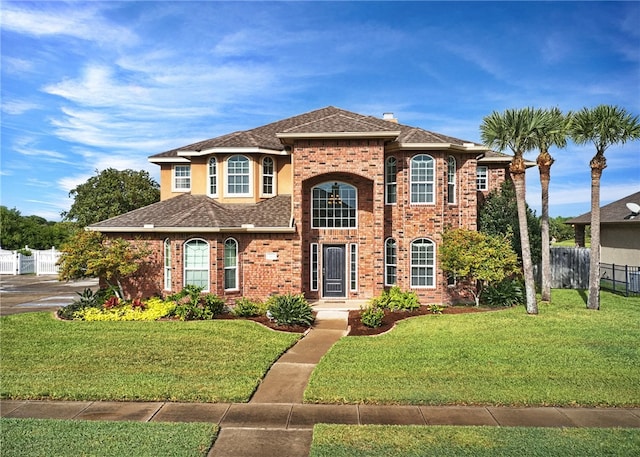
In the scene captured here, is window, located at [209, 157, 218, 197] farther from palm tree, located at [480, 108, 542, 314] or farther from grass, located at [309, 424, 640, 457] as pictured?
grass, located at [309, 424, 640, 457]

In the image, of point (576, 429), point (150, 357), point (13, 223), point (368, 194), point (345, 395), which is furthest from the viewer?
point (13, 223)

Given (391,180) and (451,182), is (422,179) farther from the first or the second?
(451,182)

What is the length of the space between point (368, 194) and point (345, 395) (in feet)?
36.6

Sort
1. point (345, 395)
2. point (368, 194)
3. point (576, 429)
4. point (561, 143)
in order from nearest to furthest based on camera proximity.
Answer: point (576, 429) < point (345, 395) < point (561, 143) < point (368, 194)

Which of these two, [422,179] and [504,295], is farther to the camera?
[422,179]

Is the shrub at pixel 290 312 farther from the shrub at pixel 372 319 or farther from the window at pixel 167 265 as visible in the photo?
the window at pixel 167 265

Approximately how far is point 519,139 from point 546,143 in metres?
1.50

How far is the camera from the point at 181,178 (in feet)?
69.3

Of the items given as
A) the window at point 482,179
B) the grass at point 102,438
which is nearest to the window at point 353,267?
the window at point 482,179

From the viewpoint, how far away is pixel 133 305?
1477 centimetres

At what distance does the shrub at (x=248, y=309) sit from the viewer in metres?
14.5

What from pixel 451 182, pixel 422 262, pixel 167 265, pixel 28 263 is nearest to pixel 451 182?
pixel 451 182

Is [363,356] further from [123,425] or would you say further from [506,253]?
[506,253]

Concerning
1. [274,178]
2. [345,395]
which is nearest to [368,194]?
[274,178]
